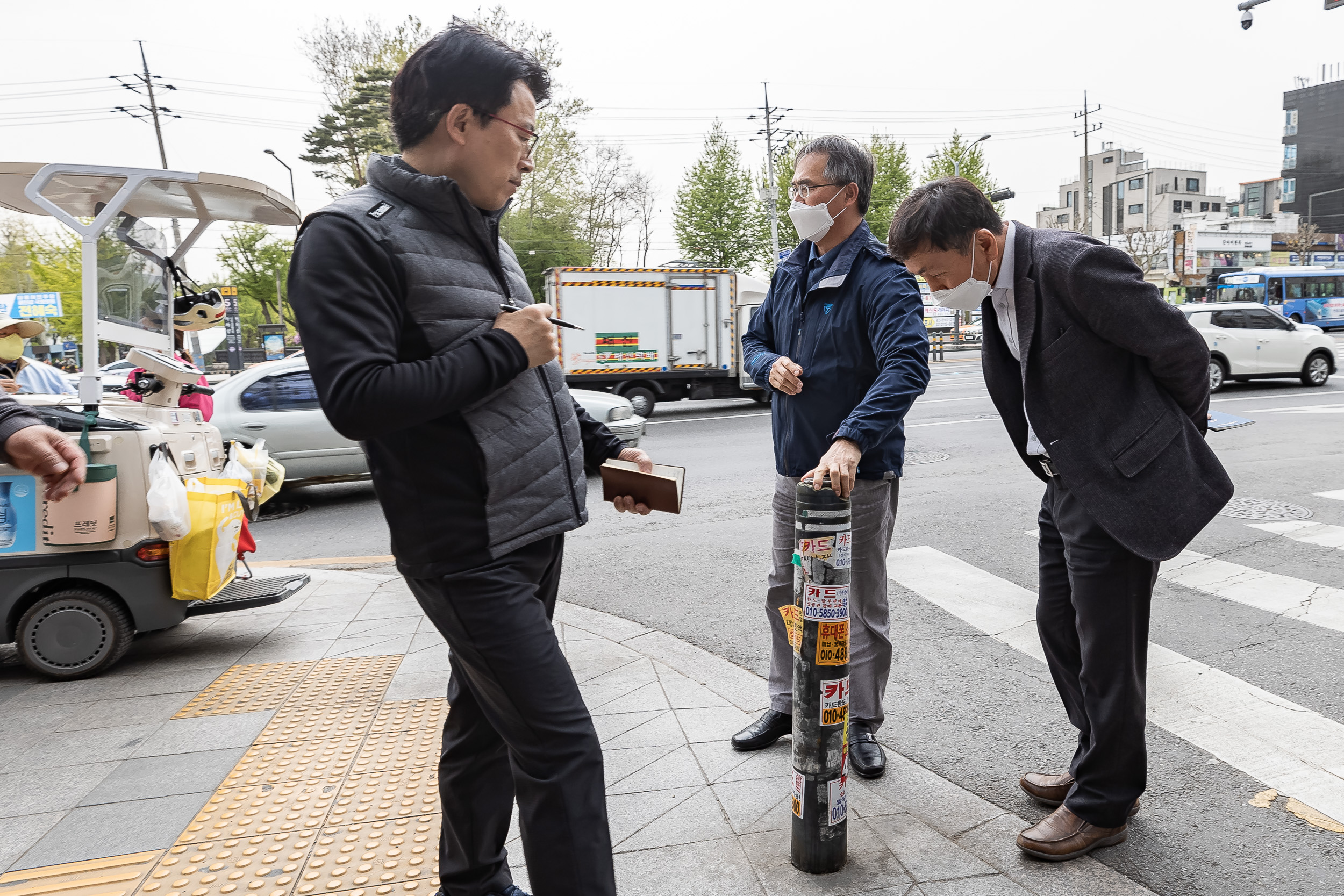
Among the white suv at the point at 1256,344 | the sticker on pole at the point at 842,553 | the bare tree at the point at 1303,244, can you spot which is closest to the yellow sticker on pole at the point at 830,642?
the sticker on pole at the point at 842,553

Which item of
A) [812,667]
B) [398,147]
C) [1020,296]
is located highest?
[398,147]

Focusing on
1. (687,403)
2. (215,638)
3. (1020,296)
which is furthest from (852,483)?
(687,403)

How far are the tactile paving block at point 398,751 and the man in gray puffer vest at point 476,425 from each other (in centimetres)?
148

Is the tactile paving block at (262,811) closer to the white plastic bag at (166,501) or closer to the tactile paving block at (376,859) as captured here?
the tactile paving block at (376,859)

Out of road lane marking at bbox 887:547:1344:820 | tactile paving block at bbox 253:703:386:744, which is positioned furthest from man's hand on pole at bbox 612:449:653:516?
road lane marking at bbox 887:547:1344:820

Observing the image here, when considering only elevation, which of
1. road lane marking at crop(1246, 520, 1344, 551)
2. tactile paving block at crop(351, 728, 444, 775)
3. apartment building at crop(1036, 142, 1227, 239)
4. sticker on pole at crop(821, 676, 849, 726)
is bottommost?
tactile paving block at crop(351, 728, 444, 775)

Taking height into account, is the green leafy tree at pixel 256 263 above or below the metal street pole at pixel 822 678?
above

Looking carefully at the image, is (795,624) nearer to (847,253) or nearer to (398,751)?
(847,253)

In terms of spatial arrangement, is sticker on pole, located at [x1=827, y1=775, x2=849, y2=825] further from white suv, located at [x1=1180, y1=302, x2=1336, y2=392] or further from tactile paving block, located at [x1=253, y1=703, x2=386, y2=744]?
white suv, located at [x1=1180, y1=302, x2=1336, y2=392]

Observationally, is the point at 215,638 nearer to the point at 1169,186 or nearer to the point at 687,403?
the point at 687,403

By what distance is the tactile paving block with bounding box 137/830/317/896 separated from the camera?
2.40m

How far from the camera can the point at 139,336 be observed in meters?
4.68

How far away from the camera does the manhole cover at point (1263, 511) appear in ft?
21.9

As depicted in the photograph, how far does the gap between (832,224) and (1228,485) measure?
1.48m
